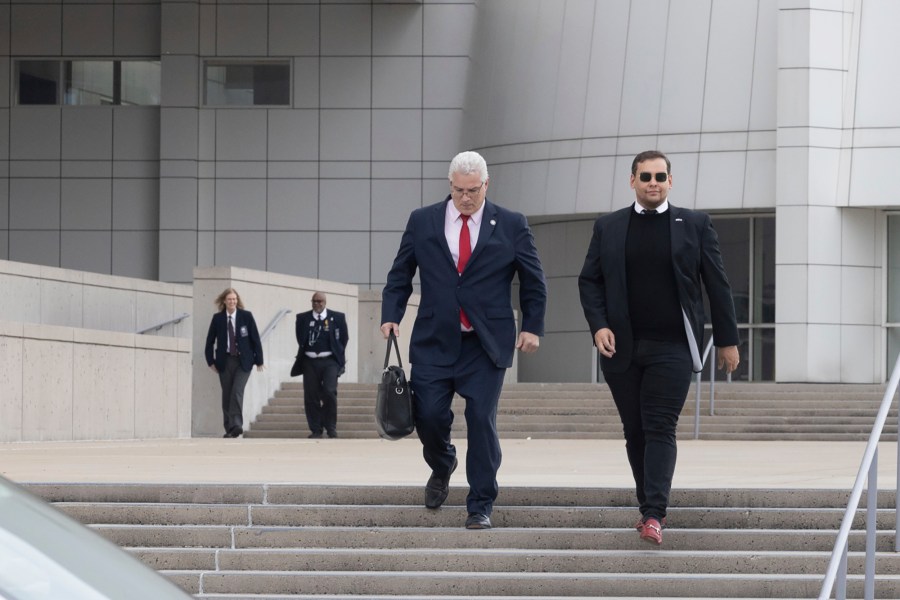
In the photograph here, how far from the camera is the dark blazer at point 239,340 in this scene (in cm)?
1855

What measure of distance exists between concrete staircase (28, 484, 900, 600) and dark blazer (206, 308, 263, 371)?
33.3 ft

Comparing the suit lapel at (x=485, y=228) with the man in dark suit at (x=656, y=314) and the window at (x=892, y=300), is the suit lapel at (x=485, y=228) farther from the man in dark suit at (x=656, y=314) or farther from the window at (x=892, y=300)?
the window at (x=892, y=300)

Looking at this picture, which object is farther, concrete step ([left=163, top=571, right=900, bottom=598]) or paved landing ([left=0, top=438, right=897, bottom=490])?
paved landing ([left=0, top=438, right=897, bottom=490])

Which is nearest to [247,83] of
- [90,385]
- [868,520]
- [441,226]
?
[90,385]

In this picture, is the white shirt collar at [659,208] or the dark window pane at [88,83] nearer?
the white shirt collar at [659,208]

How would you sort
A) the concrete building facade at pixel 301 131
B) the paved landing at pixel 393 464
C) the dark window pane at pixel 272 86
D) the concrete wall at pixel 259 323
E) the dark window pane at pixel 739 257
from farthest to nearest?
the dark window pane at pixel 272 86
the concrete building facade at pixel 301 131
the dark window pane at pixel 739 257
the concrete wall at pixel 259 323
the paved landing at pixel 393 464

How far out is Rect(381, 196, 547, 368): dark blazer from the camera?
7.37 m

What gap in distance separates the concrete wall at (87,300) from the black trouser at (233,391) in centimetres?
215

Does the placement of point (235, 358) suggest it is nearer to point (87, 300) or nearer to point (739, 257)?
point (87, 300)

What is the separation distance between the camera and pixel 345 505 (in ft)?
26.9

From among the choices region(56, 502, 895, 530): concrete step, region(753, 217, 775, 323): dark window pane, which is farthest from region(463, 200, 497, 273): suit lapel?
region(753, 217, 775, 323): dark window pane

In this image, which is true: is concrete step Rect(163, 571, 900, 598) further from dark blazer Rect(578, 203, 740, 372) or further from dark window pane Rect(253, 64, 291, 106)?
dark window pane Rect(253, 64, 291, 106)

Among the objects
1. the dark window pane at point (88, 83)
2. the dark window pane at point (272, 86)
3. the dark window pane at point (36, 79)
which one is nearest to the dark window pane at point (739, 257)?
the dark window pane at point (272, 86)

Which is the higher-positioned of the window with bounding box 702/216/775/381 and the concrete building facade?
the concrete building facade
